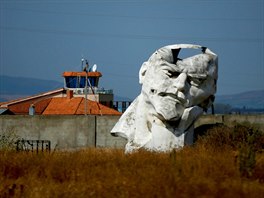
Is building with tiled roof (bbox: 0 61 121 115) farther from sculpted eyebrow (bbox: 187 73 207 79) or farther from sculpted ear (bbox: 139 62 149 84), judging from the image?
sculpted eyebrow (bbox: 187 73 207 79)

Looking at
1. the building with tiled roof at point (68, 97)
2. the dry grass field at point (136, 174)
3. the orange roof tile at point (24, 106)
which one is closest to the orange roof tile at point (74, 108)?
the building with tiled roof at point (68, 97)

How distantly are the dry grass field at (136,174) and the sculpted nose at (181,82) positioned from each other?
5.89 feet

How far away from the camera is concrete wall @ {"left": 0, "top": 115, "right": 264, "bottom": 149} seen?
85.3 feet

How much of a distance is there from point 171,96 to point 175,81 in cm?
42

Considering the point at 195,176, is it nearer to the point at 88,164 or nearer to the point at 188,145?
the point at 88,164

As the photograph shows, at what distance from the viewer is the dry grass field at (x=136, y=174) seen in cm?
1087

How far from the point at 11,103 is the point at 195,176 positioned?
84061 mm

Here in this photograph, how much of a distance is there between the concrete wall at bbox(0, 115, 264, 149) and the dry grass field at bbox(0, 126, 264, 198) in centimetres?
778

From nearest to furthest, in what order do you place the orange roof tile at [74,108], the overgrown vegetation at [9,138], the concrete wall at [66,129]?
1. the overgrown vegetation at [9,138]
2. the concrete wall at [66,129]
3. the orange roof tile at [74,108]

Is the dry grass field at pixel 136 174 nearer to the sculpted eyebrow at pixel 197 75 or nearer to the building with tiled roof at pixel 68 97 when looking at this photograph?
the sculpted eyebrow at pixel 197 75

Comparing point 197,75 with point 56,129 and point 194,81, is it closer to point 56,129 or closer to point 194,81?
point 194,81

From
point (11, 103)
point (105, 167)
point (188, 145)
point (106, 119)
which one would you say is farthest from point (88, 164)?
point (11, 103)

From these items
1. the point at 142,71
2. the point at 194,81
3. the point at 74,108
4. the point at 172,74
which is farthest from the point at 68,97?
the point at 172,74

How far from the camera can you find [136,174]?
1300 cm
